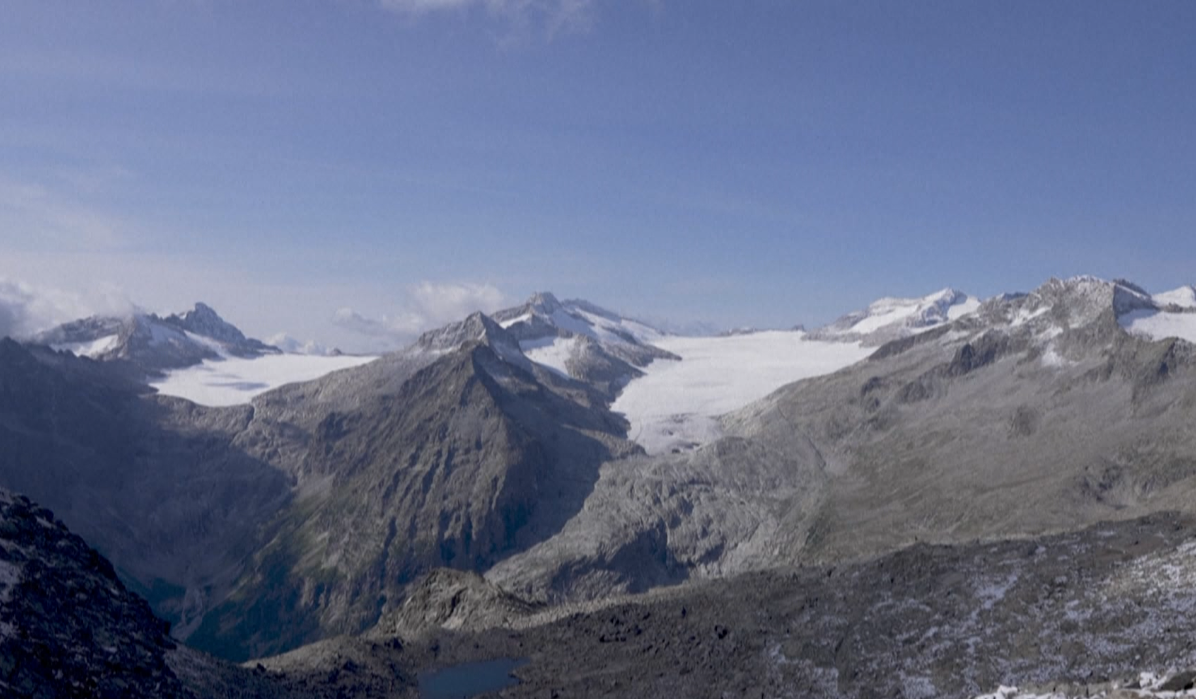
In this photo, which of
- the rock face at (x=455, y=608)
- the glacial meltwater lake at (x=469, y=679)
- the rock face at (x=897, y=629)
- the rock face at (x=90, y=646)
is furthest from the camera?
the rock face at (x=455, y=608)

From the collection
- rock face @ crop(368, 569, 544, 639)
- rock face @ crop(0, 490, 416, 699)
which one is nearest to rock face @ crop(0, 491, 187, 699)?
rock face @ crop(0, 490, 416, 699)

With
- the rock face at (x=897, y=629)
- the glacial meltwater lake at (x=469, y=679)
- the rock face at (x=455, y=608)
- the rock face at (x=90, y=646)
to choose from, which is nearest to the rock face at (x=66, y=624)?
the rock face at (x=90, y=646)

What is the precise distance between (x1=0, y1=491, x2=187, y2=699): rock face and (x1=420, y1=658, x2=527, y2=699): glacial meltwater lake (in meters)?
20.8

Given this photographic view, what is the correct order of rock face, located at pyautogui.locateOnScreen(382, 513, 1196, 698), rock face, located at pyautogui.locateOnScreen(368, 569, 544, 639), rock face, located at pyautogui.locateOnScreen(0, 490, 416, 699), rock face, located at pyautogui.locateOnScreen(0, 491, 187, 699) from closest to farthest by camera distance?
rock face, located at pyautogui.locateOnScreen(0, 491, 187, 699)
rock face, located at pyautogui.locateOnScreen(0, 490, 416, 699)
rock face, located at pyautogui.locateOnScreen(382, 513, 1196, 698)
rock face, located at pyautogui.locateOnScreen(368, 569, 544, 639)

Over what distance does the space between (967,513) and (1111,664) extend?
12230 cm

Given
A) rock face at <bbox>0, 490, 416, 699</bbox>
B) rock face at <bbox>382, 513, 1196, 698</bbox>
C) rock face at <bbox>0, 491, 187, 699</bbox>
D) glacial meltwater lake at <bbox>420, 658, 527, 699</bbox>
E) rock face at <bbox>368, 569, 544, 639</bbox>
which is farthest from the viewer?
rock face at <bbox>368, 569, 544, 639</bbox>

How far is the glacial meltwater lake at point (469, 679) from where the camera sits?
3098 inches

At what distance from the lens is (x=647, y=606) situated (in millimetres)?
90875

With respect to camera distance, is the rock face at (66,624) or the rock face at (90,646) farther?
the rock face at (90,646)

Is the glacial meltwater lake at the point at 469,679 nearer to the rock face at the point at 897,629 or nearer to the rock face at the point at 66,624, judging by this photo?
the rock face at the point at 897,629

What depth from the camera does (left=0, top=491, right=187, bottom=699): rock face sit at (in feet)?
176

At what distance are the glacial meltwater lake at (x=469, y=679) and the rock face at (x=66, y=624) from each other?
20770mm

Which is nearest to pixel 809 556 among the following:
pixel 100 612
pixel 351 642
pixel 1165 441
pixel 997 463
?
pixel 997 463

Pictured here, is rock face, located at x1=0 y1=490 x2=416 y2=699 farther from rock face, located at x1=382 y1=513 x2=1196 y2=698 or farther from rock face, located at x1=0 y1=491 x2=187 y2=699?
rock face, located at x1=382 y1=513 x2=1196 y2=698
